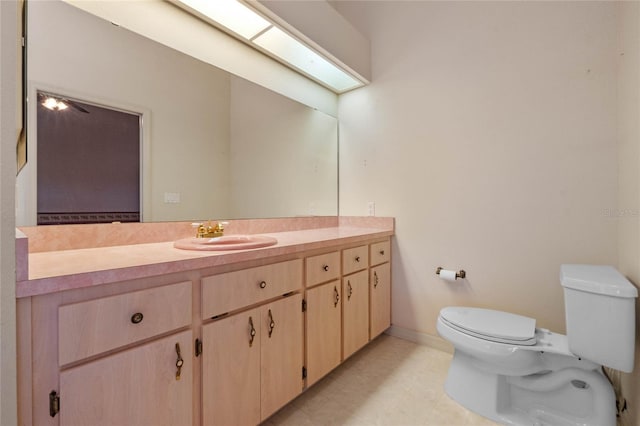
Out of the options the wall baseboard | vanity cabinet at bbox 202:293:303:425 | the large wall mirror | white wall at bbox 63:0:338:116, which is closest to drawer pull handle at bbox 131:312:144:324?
vanity cabinet at bbox 202:293:303:425

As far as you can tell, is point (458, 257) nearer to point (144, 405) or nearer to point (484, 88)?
point (484, 88)

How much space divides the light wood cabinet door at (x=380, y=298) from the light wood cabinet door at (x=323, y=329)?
41cm

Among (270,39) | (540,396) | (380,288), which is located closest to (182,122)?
(270,39)

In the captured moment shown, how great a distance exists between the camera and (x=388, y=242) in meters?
2.18

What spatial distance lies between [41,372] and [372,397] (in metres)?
1.42

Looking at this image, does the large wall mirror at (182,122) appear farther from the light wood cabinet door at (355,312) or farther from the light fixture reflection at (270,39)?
the light wood cabinet door at (355,312)

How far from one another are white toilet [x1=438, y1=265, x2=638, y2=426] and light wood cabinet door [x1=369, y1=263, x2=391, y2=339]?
520mm

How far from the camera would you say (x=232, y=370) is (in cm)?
107

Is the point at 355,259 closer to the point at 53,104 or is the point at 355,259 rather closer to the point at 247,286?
the point at 247,286

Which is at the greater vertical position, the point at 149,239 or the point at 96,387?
the point at 149,239

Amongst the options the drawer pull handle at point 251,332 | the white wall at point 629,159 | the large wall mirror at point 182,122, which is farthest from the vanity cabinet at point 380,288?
the white wall at point 629,159

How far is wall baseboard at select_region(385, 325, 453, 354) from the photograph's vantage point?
1.98 meters

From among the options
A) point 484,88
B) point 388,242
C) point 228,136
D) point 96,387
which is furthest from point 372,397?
point 484,88

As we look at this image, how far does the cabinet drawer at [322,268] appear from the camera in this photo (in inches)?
56.7
